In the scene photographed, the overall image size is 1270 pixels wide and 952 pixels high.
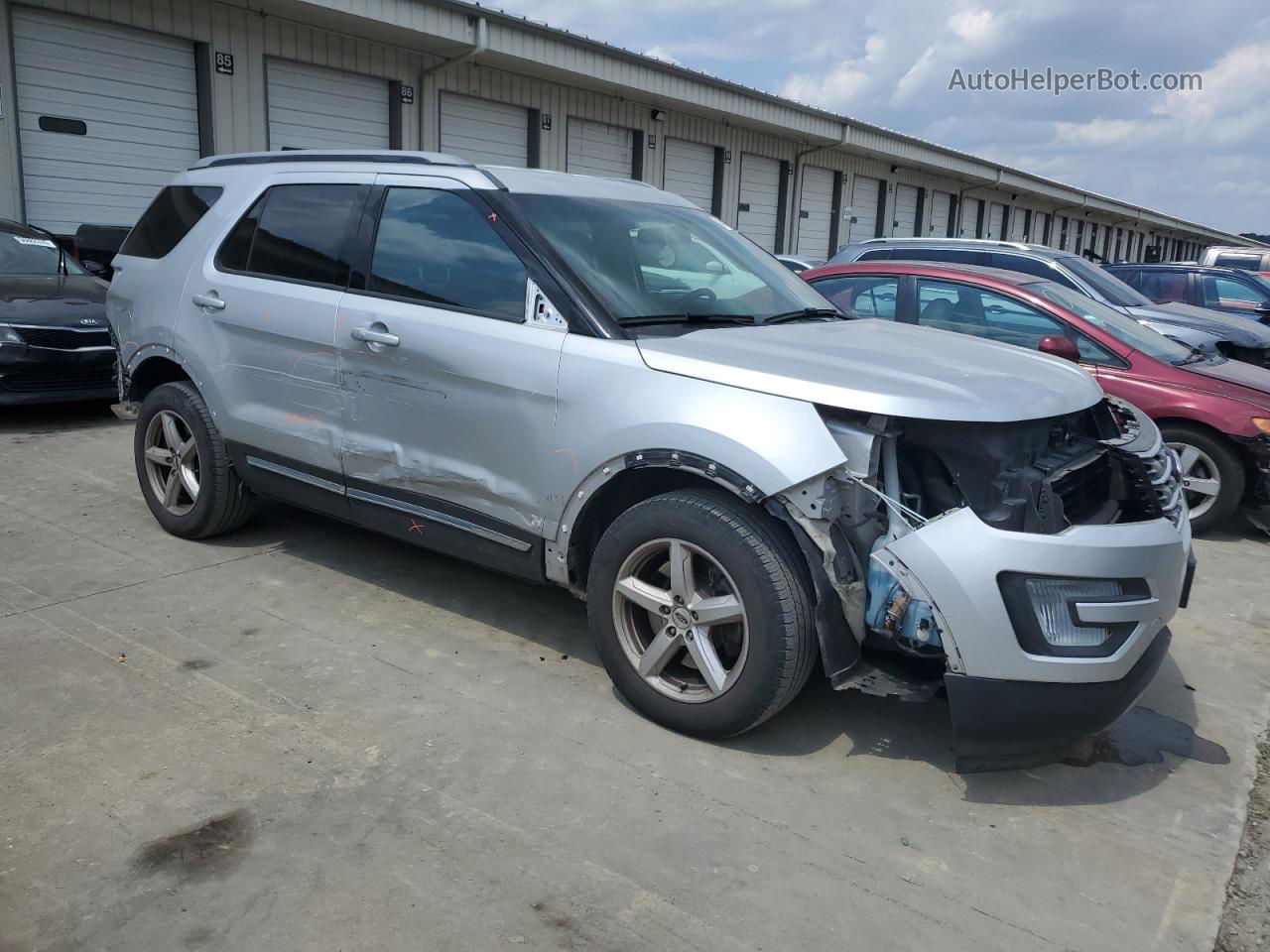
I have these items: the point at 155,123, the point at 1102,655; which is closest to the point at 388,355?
the point at 1102,655

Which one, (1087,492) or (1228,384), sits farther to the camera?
(1228,384)

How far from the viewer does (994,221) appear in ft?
119

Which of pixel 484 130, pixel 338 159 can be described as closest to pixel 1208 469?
pixel 338 159

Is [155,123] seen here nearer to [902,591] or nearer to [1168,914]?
[902,591]

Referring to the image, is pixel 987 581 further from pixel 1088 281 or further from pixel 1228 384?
pixel 1088 281

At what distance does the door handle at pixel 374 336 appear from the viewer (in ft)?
13.1

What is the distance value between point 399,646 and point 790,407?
197 cm

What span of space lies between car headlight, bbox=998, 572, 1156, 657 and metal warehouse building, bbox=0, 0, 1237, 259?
1129 cm

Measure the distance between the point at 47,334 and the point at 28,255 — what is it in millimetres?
1488

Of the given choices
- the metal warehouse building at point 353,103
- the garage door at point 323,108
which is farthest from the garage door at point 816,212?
the garage door at point 323,108

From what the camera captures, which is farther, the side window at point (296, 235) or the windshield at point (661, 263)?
the side window at point (296, 235)

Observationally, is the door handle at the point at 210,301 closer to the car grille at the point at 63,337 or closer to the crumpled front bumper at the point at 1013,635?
the crumpled front bumper at the point at 1013,635

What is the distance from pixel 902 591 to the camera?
306 cm

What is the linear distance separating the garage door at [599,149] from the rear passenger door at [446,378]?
43.9 ft
